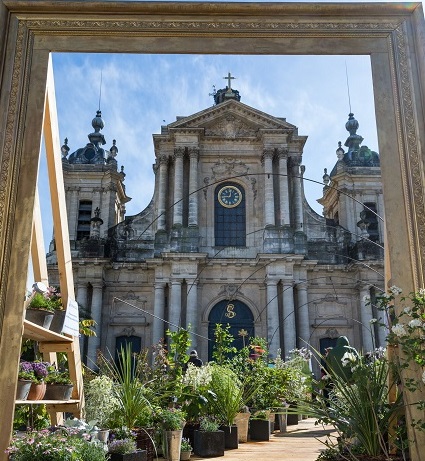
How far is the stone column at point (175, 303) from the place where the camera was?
2119 centimetres

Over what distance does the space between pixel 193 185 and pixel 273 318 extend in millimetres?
6288

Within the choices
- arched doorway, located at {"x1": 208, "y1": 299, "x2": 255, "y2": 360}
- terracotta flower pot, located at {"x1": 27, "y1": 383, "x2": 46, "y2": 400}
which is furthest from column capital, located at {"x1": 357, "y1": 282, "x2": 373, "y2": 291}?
terracotta flower pot, located at {"x1": 27, "y1": 383, "x2": 46, "y2": 400}

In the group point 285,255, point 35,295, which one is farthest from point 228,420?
point 285,255

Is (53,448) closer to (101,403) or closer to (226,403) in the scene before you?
(101,403)

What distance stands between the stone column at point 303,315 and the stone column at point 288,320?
35cm

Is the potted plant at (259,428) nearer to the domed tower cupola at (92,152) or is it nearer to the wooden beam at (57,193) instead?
the wooden beam at (57,193)

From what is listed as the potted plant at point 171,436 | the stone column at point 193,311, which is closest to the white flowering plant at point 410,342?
the potted plant at point 171,436

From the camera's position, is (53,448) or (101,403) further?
(101,403)

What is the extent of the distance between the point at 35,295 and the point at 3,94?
192cm

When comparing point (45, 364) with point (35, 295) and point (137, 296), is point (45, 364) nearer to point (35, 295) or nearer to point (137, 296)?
point (35, 295)

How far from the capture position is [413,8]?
17.6 feet

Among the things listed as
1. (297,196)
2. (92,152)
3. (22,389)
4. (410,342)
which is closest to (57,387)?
(22,389)

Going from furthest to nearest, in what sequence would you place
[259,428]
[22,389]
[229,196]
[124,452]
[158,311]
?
[229,196], [158,311], [259,428], [124,452], [22,389]

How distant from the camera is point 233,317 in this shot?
22188mm
